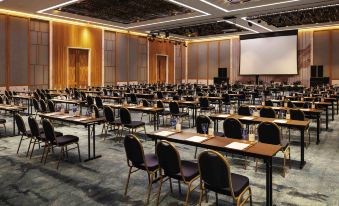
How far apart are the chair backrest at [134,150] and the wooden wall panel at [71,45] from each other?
14.9 meters

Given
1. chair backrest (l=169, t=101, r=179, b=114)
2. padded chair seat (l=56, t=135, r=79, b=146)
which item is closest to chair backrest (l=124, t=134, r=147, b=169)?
padded chair seat (l=56, t=135, r=79, b=146)

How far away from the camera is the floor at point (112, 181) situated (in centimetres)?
399

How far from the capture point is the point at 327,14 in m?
16.1

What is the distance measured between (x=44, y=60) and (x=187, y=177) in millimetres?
15808

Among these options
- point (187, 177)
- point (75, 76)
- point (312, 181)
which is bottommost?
point (312, 181)

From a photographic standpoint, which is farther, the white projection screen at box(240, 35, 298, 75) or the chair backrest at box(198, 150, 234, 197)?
the white projection screen at box(240, 35, 298, 75)

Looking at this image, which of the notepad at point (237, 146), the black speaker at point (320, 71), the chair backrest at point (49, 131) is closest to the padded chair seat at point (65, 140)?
the chair backrest at point (49, 131)

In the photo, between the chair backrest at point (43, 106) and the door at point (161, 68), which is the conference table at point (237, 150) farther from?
the door at point (161, 68)

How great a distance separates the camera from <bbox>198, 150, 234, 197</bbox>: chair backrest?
120 inches

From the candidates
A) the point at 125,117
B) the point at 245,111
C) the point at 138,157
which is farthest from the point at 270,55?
the point at 138,157

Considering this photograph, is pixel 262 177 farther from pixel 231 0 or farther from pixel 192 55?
pixel 192 55

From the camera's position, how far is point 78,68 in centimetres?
1900

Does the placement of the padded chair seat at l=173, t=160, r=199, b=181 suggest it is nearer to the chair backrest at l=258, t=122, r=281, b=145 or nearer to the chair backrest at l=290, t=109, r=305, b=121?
the chair backrest at l=258, t=122, r=281, b=145

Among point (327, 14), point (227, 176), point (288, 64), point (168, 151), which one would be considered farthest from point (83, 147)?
point (288, 64)
